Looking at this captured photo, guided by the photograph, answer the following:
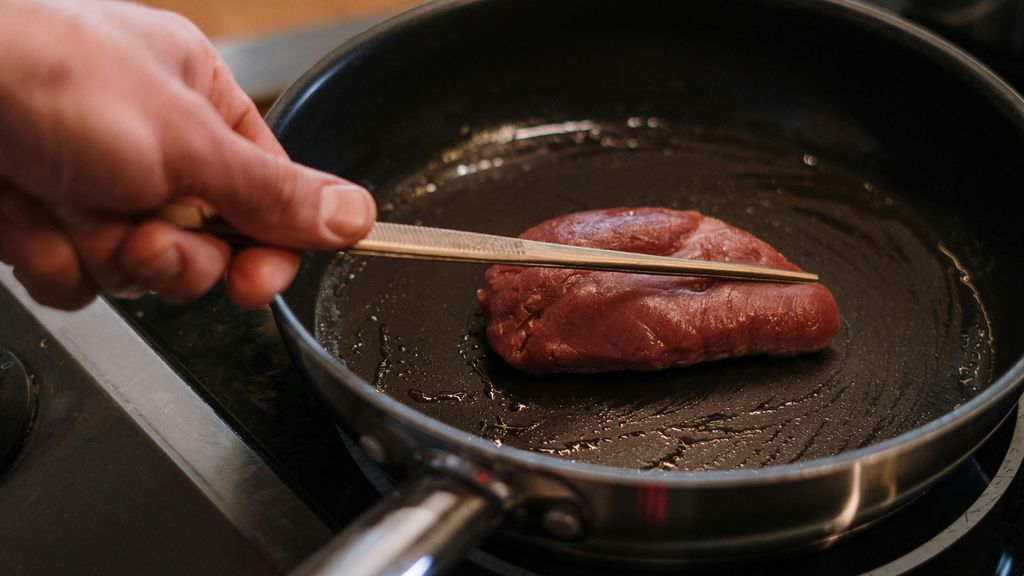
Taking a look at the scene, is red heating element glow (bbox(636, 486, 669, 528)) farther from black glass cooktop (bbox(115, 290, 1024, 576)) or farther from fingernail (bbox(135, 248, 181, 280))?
fingernail (bbox(135, 248, 181, 280))

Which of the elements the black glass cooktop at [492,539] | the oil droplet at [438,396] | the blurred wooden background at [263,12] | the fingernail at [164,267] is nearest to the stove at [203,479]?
the black glass cooktop at [492,539]

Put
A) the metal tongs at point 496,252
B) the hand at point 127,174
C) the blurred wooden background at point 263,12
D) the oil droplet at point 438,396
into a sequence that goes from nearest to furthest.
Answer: the hand at point 127,174, the metal tongs at point 496,252, the oil droplet at point 438,396, the blurred wooden background at point 263,12

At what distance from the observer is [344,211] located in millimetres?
760

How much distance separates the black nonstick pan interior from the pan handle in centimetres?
25

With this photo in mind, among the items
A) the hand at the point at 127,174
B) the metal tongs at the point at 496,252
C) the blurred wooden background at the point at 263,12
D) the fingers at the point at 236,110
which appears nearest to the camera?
the hand at the point at 127,174

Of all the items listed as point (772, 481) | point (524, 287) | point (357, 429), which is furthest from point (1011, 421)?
point (357, 429)

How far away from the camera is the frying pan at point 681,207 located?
0.72m

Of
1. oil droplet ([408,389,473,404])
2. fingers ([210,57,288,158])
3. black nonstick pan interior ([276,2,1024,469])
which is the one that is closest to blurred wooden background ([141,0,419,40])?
black nonstick pan interior ([276,2,1024,469])

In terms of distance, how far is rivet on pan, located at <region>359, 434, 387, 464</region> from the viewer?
78 centimetres

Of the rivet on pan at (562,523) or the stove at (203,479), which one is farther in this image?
the stove at (203,479)

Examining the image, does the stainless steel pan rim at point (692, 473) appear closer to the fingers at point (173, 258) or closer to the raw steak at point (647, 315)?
the fingers at point (173, 258)

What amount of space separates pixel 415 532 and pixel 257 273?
0.26 metres

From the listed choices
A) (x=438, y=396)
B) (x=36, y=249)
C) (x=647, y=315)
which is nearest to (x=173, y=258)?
(x=36, y=249)

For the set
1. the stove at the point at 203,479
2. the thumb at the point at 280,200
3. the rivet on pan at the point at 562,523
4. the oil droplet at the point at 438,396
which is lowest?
the stove at the point at 203,479
